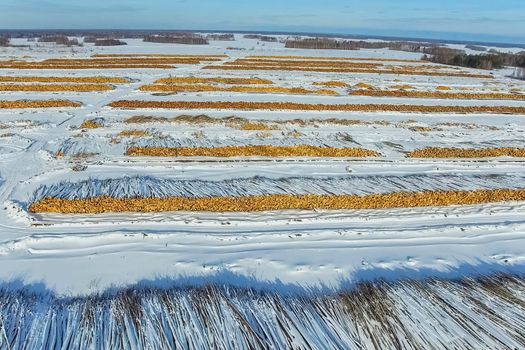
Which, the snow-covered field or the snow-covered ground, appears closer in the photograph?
the snow-covered field

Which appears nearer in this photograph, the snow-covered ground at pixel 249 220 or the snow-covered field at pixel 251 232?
the snow-covered field at pixel 251 232

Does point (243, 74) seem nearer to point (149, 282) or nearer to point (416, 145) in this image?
point (416, 145)

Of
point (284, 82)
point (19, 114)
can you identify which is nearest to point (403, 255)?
point (19, 114)

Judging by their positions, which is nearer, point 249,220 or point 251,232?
point 251,232
